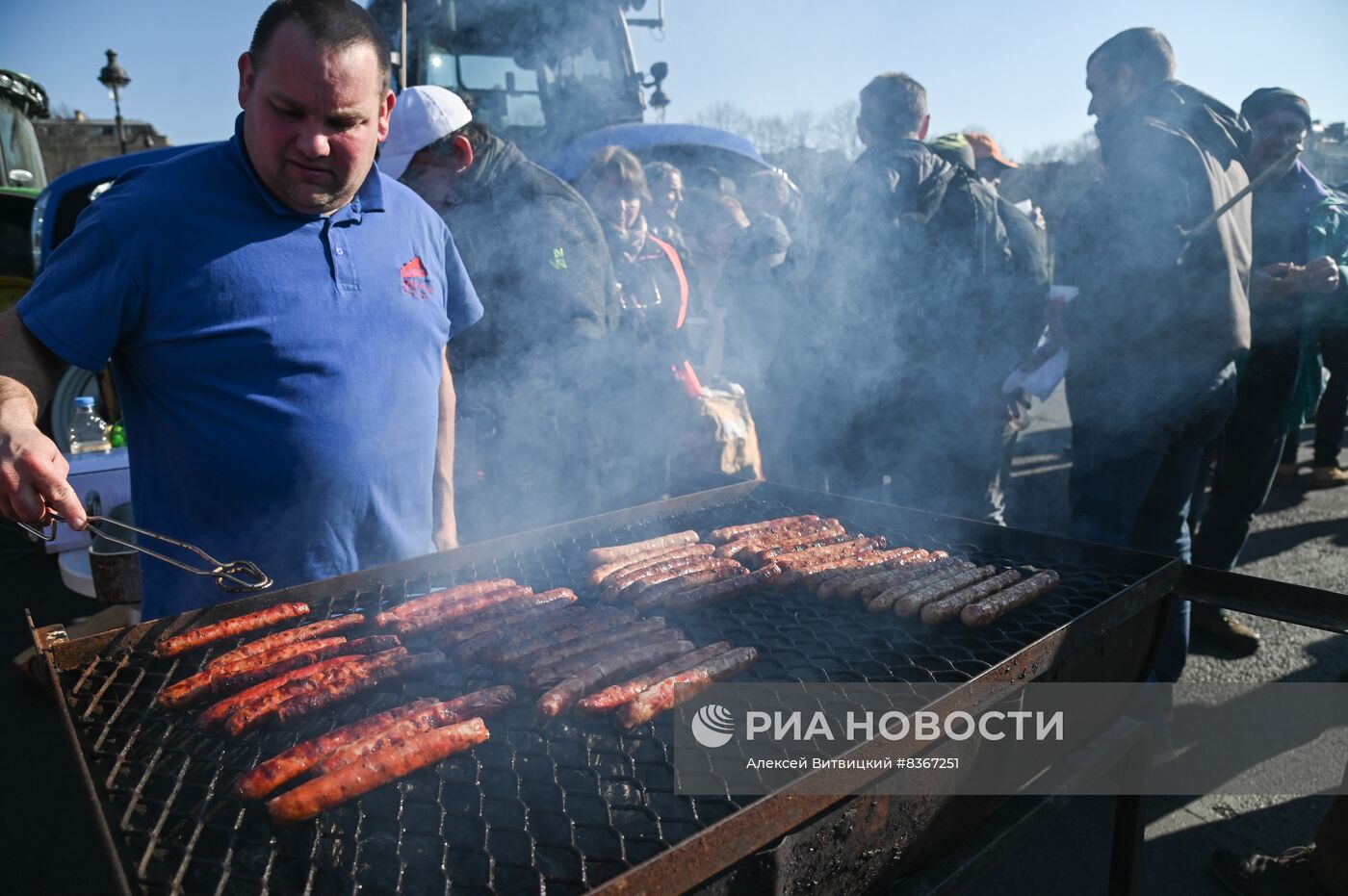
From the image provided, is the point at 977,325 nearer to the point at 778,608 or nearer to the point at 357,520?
the point at 778,608

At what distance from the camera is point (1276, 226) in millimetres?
5035

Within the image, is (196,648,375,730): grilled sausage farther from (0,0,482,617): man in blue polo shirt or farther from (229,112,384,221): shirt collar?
(229,112,384,221): shirt collar

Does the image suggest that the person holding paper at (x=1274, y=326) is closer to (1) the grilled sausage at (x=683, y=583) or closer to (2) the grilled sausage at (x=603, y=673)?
(1) the grilled sausage at (x=683, y=583)

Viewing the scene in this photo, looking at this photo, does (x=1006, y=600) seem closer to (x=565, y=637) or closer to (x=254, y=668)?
(x=565, y=637)

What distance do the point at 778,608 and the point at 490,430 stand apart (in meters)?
2.74

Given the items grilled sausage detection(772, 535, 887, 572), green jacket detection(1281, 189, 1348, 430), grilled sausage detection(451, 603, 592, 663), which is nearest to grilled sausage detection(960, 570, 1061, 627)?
grilled sausage detection(772, 535, 887, 572)

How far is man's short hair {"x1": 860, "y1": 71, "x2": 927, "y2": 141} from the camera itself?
187 inches

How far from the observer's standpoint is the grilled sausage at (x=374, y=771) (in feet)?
5.34

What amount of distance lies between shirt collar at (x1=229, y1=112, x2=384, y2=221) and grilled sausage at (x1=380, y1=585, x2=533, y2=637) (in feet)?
4.34

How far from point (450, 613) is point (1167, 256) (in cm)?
375

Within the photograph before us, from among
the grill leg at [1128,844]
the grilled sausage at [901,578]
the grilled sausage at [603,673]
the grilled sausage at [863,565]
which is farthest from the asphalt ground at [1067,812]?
the grilled sausage at [603,673]

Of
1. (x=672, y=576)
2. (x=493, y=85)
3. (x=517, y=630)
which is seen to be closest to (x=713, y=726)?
(x=517, y=630)

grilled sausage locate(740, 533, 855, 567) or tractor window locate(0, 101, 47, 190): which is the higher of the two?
tractor window locate(0, 101, 47, 190)

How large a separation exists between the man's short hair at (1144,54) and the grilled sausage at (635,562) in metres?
3.31
